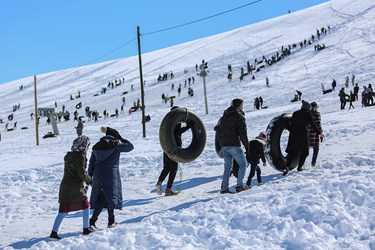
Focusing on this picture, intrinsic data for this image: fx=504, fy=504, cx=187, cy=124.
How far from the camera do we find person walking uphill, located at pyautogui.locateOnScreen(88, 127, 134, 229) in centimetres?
608

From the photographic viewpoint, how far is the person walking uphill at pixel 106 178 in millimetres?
6082

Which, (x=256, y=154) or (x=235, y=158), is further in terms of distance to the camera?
(x=256, y=154)

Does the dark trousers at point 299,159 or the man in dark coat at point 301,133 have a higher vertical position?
the man in dark coat at point 301,133

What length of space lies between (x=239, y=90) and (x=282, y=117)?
34.0m

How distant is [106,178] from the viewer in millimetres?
6094

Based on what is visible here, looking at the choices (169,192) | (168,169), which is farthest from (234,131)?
(169,192)

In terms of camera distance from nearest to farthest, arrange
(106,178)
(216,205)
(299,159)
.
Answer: (216,205), (106,178), (299,159)

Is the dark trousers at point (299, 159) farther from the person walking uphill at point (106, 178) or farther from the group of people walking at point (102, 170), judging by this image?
the person walking uphill at point (106, 178)

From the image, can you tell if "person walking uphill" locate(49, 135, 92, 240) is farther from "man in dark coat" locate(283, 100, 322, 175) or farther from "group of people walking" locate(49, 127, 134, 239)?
"man in dark coat" locate(283, 100, 322, 175)

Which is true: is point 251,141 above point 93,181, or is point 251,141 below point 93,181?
above

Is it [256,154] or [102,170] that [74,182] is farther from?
[256,154]

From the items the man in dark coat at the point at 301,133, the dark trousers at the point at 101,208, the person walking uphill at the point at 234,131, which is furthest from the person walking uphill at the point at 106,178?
the man in dark coat at the point at 301,133

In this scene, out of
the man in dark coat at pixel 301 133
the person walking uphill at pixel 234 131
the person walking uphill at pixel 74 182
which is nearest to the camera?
the person walking uphill at pixel 74 182

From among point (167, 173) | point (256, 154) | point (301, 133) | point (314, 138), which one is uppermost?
point (301, 133)
